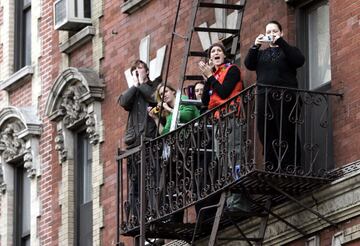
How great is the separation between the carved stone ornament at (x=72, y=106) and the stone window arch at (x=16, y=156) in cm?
107

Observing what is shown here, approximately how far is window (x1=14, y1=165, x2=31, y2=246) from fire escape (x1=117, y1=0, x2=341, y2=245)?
21.3ft

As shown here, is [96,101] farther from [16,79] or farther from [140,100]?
[16,79]

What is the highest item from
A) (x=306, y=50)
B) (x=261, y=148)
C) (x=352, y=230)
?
(x=306, y=50)

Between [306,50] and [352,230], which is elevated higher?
[306,50]

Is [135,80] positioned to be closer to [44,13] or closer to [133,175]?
[133,175]

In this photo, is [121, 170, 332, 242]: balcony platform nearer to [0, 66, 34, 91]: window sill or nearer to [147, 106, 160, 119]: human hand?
[147, 106, 160, 119]: human hand

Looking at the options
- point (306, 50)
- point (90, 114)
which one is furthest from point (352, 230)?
point (90, 114)

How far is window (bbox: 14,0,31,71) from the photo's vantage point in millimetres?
31453

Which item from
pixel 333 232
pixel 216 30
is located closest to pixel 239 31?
pixel 216 30

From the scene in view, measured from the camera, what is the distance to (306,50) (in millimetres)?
23031

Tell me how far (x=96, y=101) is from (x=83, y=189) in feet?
5.20

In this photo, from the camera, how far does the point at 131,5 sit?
2745cm

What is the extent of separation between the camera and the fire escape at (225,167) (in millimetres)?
21453

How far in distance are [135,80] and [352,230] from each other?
5164 mm
